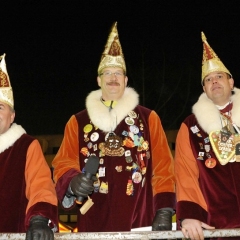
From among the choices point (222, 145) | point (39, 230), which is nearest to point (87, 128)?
point (222, 145)

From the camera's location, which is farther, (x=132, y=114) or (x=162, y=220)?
(x=132, y=114)

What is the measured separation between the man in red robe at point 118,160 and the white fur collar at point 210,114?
39 centimetres

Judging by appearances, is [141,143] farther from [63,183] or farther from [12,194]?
[12,194]

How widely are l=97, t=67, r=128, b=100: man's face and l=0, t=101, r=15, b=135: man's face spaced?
964mm

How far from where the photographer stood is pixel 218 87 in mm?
4145

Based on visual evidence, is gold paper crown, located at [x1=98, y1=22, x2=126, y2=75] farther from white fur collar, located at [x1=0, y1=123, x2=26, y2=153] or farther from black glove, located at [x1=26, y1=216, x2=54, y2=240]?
black glove, located at [x1=26, y1=216, x2=54, y2=240]

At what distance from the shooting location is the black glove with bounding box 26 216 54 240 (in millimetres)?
2918

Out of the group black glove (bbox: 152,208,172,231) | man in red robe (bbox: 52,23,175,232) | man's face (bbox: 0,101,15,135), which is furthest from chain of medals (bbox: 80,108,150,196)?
man's face (bbox: 0,101,15,135)

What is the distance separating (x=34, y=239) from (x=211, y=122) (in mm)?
1937

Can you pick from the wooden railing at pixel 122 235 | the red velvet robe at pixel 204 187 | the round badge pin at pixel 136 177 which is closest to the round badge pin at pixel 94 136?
the round badge pin at pixel 136 177

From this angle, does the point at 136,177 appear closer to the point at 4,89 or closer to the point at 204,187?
the point at 204,187

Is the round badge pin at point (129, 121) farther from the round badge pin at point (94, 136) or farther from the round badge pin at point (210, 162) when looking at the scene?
the round badge pin at point (210, 162)

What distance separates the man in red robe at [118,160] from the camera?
12.5 feet

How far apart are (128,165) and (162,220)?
0.68 metres
